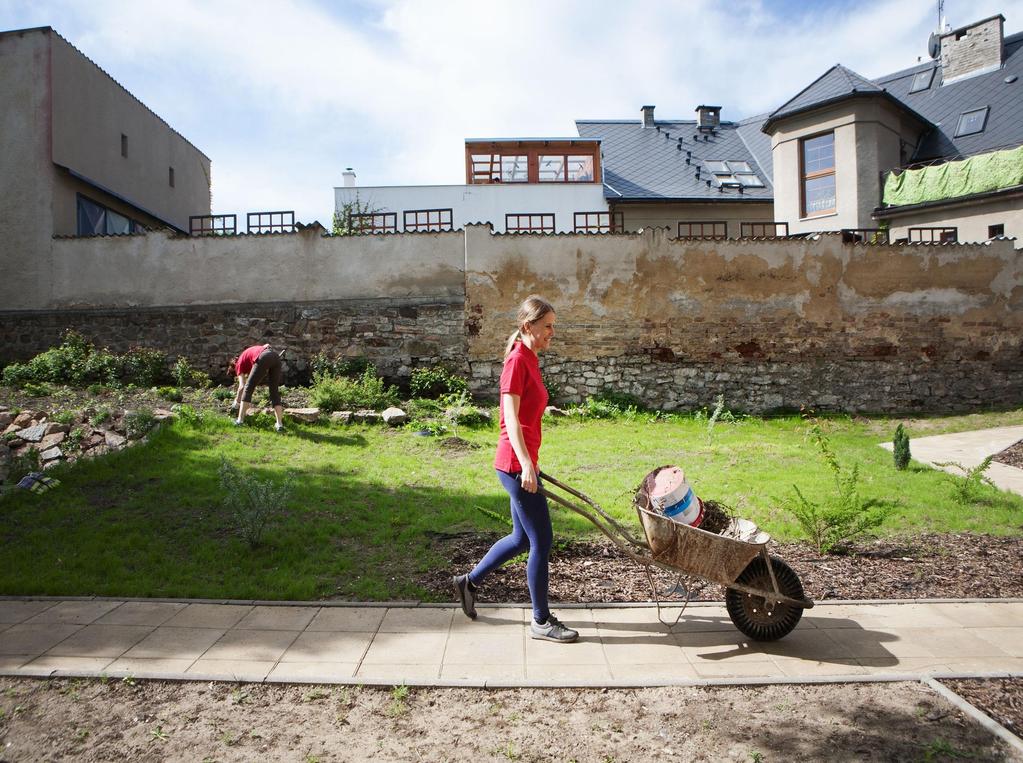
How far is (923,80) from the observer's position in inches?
907

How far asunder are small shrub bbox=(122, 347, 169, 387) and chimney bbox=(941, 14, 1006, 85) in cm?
2555

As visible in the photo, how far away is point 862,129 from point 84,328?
21328mm

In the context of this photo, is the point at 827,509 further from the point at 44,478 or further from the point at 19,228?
the point at 19,228

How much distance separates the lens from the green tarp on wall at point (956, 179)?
16953 mm

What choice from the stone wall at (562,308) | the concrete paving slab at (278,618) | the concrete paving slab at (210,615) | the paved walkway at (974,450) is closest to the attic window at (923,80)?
the stone wall at (562,308)

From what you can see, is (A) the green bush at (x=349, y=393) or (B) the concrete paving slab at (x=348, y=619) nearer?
(B) the concrete paving slab at (x=348, y=619)

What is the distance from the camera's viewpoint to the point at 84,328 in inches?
559

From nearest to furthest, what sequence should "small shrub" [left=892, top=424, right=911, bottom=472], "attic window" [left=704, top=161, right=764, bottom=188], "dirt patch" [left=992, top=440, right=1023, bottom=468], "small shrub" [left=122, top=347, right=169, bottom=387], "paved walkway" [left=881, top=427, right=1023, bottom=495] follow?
"paved walkway" [left=881, top=427, right=1023, bottom=495] < "small shrub" [left=892, top=424, right=911, bottom=472] < "dirt patch" [left=992, top=440, right=1023, bottom=468] < "small shrub" [left=122, top=347, right=169, bottom=387] < "attic window" [left=704, top=161, right=764, bottom=188]

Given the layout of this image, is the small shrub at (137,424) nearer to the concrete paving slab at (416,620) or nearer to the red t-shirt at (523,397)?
the concrete paving slab at (416,620)

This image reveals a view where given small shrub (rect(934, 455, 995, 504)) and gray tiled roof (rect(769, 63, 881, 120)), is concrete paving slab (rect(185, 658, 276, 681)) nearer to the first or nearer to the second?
small shrub (rect(934, 455, 995, 504))

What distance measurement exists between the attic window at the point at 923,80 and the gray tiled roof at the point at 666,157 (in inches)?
210

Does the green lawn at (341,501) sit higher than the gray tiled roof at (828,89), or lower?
lower

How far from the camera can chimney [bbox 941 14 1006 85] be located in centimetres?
2119

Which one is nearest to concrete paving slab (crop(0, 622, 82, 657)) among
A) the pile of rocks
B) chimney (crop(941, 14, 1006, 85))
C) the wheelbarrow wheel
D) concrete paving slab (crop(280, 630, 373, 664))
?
concrete paving slab (crop(280, 630, 373, 664))
